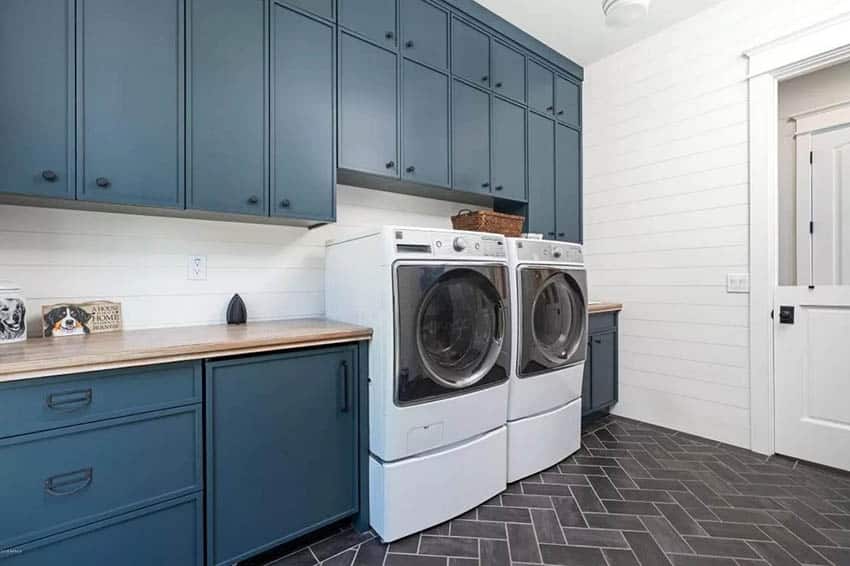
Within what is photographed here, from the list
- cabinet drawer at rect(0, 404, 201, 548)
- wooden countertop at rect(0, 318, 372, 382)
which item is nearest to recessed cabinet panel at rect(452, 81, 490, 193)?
wooden countertop at rect(0, 318, 372, 382)

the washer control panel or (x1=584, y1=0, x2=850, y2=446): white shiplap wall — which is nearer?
the washer control panel

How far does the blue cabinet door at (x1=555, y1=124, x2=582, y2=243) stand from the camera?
10.8 feet

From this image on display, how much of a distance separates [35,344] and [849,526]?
3376 mm

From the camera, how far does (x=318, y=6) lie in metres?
1.98

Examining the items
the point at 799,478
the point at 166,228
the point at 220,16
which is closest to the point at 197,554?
the point at 166,228

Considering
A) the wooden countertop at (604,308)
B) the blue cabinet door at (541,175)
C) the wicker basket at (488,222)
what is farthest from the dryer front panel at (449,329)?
the blue cabinet door at (541,175)

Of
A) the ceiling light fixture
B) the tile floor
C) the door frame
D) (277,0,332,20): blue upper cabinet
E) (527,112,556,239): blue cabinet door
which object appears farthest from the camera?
(527,112,556,239): blue cabinet door

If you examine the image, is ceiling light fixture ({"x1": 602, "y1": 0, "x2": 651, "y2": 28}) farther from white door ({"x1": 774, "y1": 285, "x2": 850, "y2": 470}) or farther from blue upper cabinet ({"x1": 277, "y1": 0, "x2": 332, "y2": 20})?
white door ({"x1": 774, "y1": 285, "x2": 850, "y2": 470})

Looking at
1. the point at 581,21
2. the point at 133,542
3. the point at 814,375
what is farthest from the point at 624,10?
the point at 133,542

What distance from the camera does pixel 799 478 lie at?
7.31 feet

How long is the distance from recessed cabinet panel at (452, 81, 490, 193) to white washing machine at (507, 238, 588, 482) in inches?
27.7

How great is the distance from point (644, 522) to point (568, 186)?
2.44m

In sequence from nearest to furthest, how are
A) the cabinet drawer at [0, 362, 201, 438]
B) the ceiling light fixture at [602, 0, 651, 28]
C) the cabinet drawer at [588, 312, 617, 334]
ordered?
the cabinet drawer at [0, 362, 201, 438], the ceiling light fixture at [602, 0, 651, 28], the cabinet drawer at [588, 312, 617, 334]

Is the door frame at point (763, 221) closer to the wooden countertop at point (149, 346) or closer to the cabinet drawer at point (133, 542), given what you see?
the wooden countertop at point (149, 346)
